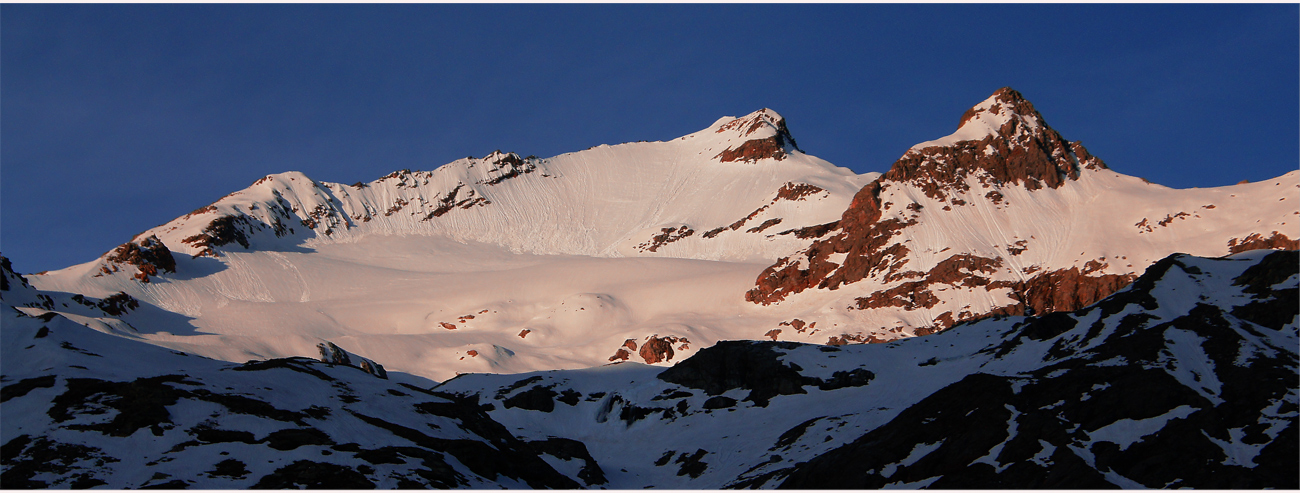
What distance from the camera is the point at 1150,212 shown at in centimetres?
17100

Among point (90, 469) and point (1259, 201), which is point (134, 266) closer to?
point (90, 469)

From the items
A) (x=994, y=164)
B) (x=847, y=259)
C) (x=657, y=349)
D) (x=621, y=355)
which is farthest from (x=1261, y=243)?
(x=621, y=355)

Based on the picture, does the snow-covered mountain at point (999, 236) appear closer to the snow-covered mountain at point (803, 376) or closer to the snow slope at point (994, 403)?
the snow-covered mountain at point (803, 376)

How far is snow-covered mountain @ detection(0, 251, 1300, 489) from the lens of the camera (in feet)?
181

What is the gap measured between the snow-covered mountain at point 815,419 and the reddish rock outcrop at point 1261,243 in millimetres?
64741

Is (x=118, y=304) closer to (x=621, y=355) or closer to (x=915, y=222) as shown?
(x=621, y=355)

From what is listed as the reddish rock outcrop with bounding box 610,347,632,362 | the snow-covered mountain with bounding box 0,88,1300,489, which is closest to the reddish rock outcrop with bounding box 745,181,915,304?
the snow-covered mountain with bounding box 0,88,1300,489

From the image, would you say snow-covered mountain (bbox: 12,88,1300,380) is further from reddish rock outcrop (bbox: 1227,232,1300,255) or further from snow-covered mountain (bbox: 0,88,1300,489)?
snow-covered mountain (bbox: 0,88,1300,489)

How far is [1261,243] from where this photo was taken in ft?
476

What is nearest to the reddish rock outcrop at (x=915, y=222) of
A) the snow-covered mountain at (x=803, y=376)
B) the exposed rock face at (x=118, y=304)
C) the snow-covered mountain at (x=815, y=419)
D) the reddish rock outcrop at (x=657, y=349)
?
the snow-covered mountain at (x=803, y=376)

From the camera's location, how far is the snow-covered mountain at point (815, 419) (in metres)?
55.2

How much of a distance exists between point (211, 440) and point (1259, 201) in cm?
15964

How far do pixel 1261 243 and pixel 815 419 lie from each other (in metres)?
92.2

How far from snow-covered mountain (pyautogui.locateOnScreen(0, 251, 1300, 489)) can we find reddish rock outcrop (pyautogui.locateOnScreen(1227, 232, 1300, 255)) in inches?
2549
